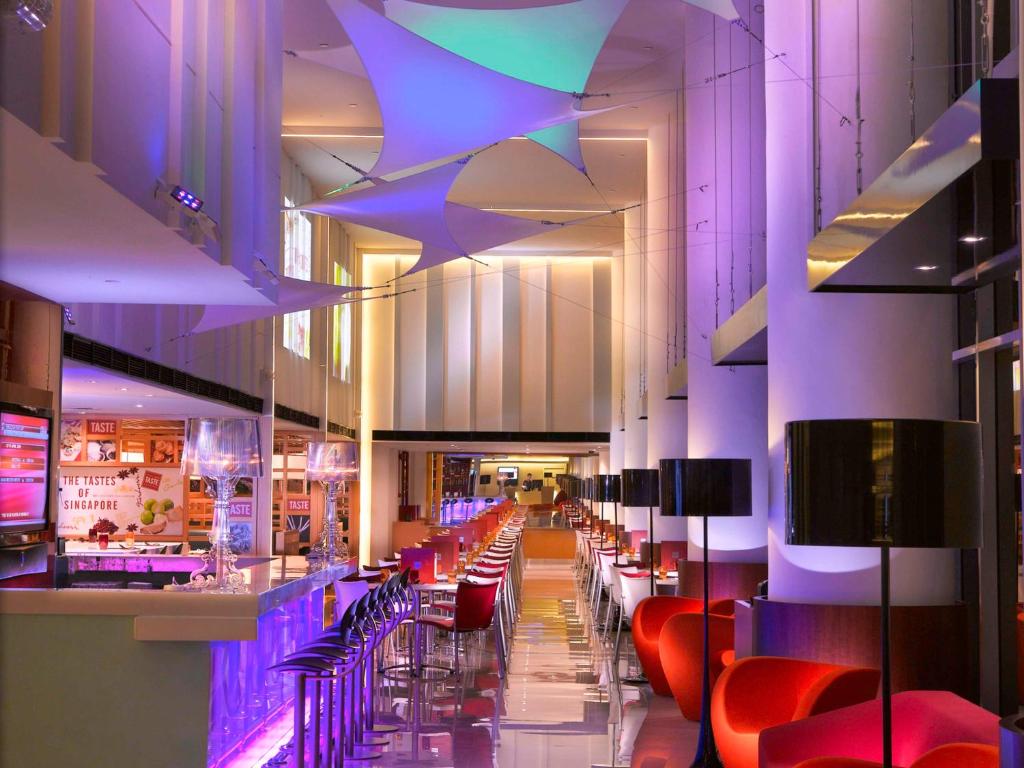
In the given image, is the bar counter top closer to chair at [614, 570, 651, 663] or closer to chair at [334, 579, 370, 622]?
chair at [334, 579, 370, 622]

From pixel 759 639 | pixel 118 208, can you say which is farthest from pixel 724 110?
pixel 118 208

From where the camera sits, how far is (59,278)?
6254mm

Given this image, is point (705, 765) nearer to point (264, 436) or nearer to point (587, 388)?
point (264, 436)

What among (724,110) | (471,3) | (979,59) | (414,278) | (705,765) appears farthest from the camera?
(414,278)

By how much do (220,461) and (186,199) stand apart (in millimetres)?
1384

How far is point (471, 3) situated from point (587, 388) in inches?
642

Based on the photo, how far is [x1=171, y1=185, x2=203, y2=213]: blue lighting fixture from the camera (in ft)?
16.9

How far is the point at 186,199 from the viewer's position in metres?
5.20

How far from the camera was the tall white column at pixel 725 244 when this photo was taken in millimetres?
10352

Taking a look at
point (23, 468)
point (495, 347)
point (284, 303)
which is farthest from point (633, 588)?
point (495, 347)

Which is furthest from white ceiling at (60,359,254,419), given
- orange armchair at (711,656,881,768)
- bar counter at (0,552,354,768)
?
orange armchair at (711,656,881,768)

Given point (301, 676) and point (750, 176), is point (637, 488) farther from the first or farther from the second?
point (301, 676)

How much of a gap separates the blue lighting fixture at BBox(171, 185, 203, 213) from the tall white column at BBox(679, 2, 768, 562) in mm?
5867

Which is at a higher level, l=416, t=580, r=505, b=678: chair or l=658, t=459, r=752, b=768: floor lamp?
l=658, t=459, r=752, b=768: floor lamp
